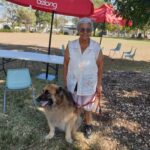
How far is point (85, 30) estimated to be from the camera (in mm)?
4730

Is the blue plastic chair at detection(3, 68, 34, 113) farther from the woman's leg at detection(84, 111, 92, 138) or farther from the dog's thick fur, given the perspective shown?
the woman's leg at detection(84, 111, 92, 138)

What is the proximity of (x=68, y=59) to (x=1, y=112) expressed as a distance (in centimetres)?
228

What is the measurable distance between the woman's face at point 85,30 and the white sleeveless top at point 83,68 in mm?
150

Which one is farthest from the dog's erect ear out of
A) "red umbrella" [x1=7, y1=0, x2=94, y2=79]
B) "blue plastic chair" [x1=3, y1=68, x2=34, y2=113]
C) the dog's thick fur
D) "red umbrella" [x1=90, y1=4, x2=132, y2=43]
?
"red umbrella" [x1=90, y1=4, x2=132, y2=43]

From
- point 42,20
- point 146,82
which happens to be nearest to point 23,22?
point 42,20

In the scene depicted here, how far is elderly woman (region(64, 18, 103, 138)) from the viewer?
484cm

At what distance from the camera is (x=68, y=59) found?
5059 mm

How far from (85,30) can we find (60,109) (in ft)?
4.03

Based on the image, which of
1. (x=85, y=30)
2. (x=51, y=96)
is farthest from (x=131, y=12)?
(x=51, y=96)

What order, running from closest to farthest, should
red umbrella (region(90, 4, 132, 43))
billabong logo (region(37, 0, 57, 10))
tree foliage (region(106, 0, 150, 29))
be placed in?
billabong logo (region(37, 0, 57, 10))
tree foliage (region(106, 0, 150, 29))
red umbrella (region(90, 4, 132, 43))

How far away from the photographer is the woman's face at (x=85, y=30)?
186 inches

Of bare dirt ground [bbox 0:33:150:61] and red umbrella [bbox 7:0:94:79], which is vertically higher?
red umbrella [bbox 7:0:94:79]

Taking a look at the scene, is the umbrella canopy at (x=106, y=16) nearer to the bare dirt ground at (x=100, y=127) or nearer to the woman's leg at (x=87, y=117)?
the bare dirt ground at (x=100, y=127)

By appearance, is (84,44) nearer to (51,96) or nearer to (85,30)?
(85,30)
